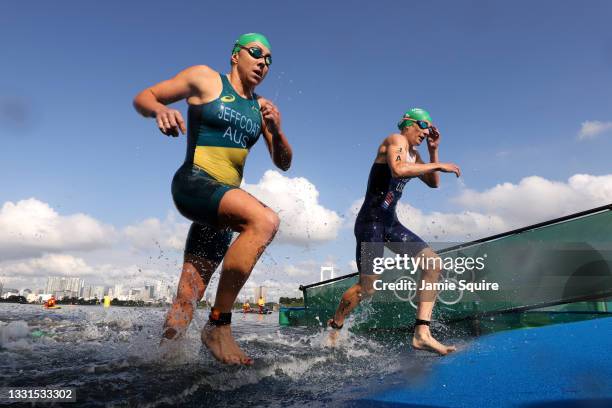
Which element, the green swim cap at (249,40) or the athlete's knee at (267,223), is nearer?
the athlete's knee at (267,223)

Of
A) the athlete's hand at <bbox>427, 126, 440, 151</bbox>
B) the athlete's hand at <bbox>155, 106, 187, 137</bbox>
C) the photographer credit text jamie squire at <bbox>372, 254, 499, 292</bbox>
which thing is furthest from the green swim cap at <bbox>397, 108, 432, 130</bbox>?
the athlete's hand at <bbox>155, 106, 187, 137</bbox>

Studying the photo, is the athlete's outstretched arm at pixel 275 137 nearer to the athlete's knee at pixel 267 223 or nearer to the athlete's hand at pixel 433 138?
the athlete's knee at pixel 267 223

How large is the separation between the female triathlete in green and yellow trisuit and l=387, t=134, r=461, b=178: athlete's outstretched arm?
1342 millimetres

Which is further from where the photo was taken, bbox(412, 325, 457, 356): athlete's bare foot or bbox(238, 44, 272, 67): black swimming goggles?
bbox(412, 325, 457, 356): athlete's bare foot

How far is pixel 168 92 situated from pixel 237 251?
4.03 feet

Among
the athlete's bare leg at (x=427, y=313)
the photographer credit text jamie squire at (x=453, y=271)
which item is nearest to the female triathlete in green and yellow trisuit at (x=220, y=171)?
the athlete's bare leg at (x=427, y=313)

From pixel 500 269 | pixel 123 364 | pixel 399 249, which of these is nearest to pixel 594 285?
pixel 500 269

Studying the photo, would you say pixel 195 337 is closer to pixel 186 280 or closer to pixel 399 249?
pixel 186 280

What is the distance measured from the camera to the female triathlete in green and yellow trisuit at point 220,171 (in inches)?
88.1

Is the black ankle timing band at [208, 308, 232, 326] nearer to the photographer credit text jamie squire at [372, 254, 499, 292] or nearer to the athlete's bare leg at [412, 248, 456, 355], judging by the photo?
the athlete's bare leg at [412, 248, 456, 355]

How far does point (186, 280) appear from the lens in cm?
284

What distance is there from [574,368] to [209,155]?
2.51 meters

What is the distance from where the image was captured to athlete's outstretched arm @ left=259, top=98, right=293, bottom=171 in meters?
2.98

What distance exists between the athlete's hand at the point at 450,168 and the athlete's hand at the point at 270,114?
1611 mm
